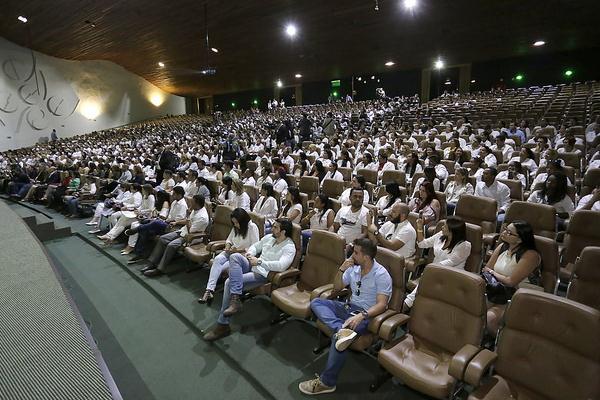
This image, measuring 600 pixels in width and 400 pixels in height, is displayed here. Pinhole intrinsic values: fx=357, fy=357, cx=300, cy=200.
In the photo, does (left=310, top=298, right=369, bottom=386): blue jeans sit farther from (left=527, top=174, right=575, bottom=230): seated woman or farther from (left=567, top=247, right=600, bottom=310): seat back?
(left=527, top=174, right=575, bottom=230): seated woman

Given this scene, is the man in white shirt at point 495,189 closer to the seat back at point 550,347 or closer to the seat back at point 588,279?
the seat back at point 588,279

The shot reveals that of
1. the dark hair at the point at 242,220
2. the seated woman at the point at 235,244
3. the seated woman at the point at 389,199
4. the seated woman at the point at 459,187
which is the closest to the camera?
the seated woman at the point at 235,244

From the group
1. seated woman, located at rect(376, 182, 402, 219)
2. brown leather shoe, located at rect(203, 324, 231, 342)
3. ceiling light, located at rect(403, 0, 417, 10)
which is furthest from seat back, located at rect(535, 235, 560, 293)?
ceiling light, located at rect(403, 0, 417, 10)

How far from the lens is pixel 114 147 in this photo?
1650 centimetres

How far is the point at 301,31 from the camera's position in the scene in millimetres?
13539

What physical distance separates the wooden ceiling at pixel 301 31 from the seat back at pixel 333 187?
7514mm

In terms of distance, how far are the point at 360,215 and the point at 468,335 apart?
6.28 ft

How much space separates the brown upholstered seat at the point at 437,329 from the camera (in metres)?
2.14

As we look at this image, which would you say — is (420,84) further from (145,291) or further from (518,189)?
(145,291)

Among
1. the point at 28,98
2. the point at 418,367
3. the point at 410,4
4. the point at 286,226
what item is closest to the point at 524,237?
the point at 418,367

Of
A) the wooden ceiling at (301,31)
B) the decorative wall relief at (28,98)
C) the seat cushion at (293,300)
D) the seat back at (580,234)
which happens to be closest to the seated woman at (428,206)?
the seat back at (580,234)

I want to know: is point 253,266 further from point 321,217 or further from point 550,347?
point 550,347

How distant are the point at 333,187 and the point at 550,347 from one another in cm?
395

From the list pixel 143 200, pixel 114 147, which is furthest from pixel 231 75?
pixel 143 200
